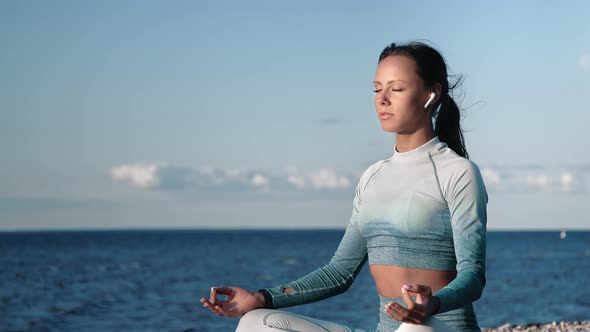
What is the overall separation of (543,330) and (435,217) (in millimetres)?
8351

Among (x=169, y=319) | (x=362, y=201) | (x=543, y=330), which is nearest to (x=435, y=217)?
(x=362, y=201)

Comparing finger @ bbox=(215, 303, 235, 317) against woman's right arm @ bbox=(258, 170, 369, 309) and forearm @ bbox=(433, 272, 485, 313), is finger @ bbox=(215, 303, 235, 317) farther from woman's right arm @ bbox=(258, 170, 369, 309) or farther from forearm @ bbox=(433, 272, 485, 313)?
forearm @ bbox=(433, 272, 485, 313)

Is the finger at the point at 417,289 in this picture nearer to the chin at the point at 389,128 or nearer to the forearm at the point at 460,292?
Answer: the forearm at the point at 460,292

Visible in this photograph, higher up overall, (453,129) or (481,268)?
(453,129)

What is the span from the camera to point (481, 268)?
343cm

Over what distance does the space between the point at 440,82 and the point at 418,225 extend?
23.8 inches

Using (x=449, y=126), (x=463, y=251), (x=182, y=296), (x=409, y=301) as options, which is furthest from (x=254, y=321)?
(x=182, y=296)

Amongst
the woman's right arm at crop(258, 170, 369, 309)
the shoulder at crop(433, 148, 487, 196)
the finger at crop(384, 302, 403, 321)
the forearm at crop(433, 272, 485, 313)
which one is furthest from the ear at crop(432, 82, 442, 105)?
the finger at crop(384, 302, 403, 321)

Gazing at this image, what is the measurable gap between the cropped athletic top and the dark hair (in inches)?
4.8

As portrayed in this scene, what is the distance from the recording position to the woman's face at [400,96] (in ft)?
12.2

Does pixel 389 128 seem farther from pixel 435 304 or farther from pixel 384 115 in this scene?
pixel 435 304

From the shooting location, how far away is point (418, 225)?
3.66 metres

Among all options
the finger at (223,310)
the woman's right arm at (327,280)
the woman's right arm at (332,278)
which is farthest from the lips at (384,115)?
the finger at (223,310)

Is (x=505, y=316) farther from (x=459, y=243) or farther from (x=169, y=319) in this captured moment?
(x=459, y=243)
